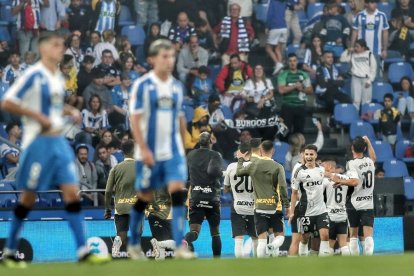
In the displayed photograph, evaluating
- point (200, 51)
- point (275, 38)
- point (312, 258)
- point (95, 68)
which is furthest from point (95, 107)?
point (312, 258)

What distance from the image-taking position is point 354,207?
2217 centimetres

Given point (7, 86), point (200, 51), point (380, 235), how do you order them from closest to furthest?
point (380, 235)
point (7, 86)
point (200, 51)

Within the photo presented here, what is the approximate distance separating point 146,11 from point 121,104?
321 cm

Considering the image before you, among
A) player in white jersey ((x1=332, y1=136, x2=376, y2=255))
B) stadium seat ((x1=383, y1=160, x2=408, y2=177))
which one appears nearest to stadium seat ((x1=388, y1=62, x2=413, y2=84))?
stadium seat ((x1=383, y1=160, x2=408, y2=177))

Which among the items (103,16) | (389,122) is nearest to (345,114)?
(389,122)

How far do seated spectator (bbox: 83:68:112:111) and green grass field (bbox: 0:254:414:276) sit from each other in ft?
47.2

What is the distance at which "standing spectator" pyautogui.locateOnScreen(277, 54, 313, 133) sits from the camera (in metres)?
28.3

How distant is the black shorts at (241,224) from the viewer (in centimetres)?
2217

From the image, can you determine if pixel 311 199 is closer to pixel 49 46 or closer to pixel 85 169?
pixel 85 169

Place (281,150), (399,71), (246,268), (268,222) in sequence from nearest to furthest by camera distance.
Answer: (246,268) < (268,222) < (281,150) < (399,71)

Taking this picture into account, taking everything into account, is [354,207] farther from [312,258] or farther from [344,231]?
[312,258]

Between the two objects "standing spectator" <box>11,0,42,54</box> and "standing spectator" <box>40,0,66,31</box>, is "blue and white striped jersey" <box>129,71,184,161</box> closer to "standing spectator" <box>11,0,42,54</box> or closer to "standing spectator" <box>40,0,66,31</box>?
"standing spectator" <box>11,0,42,54</box>

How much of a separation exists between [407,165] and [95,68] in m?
7.20

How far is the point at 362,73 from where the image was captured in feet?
97.9
